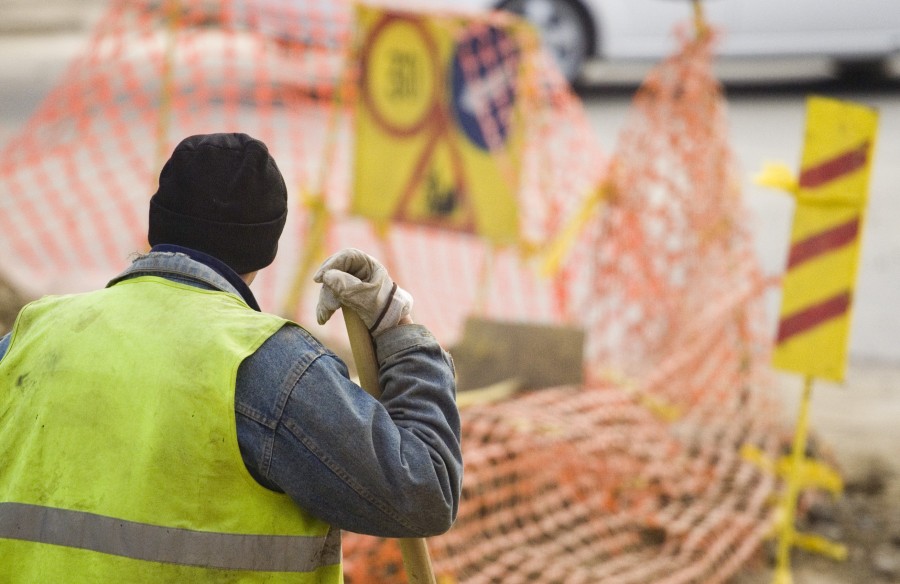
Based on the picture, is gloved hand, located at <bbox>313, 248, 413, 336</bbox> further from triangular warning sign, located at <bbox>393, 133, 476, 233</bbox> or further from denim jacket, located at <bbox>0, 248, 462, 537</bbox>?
triangular warning sign, located at <bbox>393, 133, 476, 233</bbox>

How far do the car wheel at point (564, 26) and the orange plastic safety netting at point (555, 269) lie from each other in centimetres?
355

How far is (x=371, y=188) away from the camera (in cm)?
561

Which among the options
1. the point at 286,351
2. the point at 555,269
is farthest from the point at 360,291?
the point at 555,269

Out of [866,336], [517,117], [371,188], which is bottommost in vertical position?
[866,336]

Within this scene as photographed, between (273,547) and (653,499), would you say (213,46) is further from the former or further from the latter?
(273,547)

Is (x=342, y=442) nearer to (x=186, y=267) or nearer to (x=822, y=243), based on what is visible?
(x=186, y=267)

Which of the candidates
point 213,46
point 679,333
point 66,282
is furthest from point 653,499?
point 213,46

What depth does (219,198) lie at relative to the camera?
72.0 inches

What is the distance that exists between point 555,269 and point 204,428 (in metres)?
3.19

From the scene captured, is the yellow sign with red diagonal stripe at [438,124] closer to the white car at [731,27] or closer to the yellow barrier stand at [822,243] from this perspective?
the yellow barrier stand at [822,243]

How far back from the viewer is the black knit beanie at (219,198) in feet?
5.99

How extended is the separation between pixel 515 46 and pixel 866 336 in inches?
111

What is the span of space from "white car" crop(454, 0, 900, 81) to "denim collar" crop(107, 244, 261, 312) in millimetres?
9232

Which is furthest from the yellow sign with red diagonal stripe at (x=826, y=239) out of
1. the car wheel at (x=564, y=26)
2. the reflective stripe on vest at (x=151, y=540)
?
the car wheel at (x=564, y=26)
